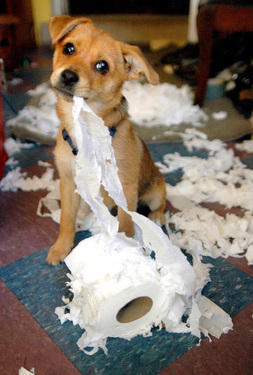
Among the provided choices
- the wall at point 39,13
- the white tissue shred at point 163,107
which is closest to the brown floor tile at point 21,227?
the white tissue shred at point 163,107

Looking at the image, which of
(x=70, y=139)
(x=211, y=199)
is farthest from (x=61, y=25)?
(x=211, y=199)

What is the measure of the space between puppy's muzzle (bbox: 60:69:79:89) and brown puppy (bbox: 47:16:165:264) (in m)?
0.02

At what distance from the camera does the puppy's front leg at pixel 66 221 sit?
5.12 feet

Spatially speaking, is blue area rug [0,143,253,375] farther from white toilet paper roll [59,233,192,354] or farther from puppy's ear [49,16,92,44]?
puppy's ear [49,16,92,44]

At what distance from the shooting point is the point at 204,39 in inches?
128

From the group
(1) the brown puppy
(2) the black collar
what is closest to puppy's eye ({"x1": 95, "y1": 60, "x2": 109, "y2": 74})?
(1) the brown puppy

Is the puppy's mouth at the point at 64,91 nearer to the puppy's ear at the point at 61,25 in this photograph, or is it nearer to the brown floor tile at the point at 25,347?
the puppy's ear at the point at 61,25

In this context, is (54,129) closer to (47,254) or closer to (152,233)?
(47,254)

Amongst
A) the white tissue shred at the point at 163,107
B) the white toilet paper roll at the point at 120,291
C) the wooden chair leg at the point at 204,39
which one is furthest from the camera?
the white tissue shred at the point at 163,107

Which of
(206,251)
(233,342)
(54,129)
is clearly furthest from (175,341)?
(54,129)

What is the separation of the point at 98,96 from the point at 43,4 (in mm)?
6333

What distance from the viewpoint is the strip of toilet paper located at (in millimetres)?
1051

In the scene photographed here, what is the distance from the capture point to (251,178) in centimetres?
229

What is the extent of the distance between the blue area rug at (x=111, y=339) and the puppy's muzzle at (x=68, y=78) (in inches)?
29.3
